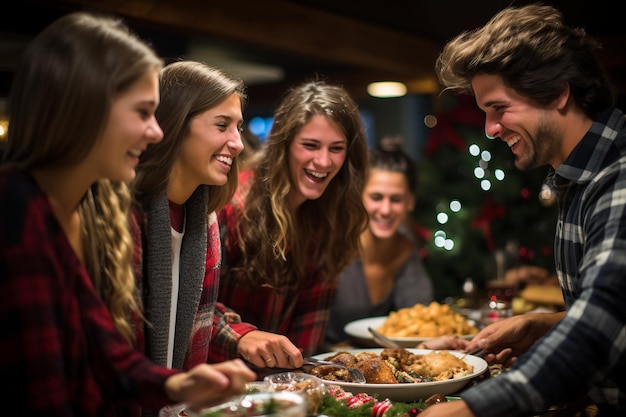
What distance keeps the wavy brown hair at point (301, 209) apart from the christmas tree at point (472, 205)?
82.0 inches

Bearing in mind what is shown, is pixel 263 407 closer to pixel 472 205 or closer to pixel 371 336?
pixel 371 336

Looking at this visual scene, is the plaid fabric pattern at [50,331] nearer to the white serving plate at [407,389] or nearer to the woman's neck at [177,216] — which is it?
the woman's neck at [177,216]

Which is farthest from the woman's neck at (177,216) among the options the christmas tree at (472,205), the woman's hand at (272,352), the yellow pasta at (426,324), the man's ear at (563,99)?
the christmas tree at (472,205)

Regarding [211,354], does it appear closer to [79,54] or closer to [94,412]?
[94,412]

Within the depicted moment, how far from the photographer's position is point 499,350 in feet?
8.04

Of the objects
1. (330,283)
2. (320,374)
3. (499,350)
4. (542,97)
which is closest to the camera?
(542,97)

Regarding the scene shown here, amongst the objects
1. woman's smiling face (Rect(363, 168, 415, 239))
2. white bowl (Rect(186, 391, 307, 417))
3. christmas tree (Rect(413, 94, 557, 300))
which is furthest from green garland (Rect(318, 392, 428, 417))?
christmas tree (Rect(413, 94, 557, 300))

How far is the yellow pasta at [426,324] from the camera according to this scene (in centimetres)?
284

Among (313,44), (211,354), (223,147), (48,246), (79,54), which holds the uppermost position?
(313,44)

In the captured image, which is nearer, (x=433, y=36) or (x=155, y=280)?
(x=155, y=280)

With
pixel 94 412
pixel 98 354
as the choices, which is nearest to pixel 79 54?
pixel 98 354

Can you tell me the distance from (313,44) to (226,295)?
98.2 inches

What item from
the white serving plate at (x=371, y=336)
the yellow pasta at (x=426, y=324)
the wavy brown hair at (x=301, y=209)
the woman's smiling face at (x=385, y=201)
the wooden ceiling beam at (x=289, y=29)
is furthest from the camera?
the woman's smiling face at (x=385, y=201)

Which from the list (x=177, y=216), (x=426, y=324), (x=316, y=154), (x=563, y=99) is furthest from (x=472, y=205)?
(x=177, y=216)
